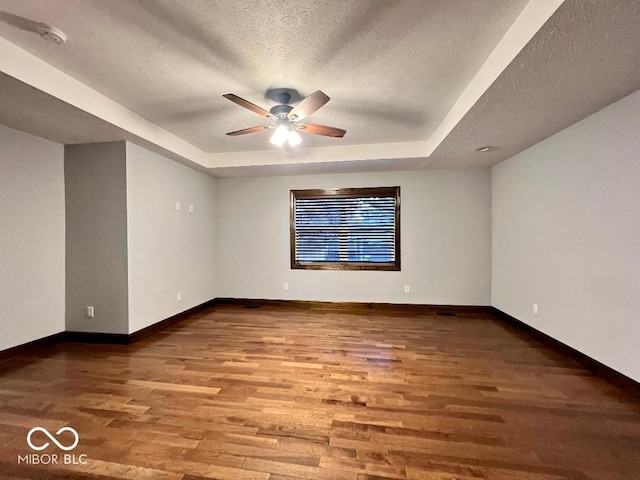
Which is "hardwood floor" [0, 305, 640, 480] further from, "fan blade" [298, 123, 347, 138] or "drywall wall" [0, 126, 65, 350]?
"fan blade" [298, 123, 347, 138]

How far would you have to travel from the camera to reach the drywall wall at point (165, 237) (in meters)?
3.53

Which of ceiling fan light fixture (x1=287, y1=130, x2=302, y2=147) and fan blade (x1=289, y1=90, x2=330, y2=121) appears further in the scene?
ceiling fan light fixture (x1=287, y1=130, x2=302, y2=147)

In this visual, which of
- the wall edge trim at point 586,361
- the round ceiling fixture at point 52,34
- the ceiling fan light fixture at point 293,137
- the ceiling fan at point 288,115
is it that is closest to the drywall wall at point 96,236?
the round ceiling fixture at point 52,34

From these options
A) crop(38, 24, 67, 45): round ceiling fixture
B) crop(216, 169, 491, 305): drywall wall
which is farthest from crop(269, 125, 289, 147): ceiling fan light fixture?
crop(216, 169, 491, 305): drywall wall

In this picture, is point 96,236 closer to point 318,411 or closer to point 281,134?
point 281,134

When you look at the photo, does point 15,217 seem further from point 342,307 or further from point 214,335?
point 342,307

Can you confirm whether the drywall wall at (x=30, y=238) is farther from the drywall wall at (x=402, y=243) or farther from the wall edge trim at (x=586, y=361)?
the wall edge trim at (x=586, y=361)

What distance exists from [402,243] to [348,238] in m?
0.92

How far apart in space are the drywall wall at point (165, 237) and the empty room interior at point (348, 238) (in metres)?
0.04

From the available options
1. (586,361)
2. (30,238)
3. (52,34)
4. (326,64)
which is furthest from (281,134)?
(586,361)

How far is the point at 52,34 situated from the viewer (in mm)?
1832

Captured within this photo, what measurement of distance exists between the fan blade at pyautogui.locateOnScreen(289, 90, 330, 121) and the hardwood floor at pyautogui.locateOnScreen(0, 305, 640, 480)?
2317 millimetres

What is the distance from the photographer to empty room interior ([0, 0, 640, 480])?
66.2 inches

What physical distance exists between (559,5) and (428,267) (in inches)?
151
